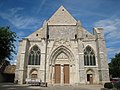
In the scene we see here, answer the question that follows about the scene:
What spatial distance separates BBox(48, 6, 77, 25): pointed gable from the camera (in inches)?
1092

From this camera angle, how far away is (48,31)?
89.3 ft

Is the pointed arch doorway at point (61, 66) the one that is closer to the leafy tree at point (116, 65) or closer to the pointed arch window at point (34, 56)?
the pointed arch window at point (34, 56)

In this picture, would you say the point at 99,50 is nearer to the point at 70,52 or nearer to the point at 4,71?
the point at 70,52

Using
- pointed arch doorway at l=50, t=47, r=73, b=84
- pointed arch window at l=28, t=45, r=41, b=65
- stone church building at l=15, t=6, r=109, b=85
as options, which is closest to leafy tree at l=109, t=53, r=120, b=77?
stone church building at l=15, t=6, r=109, b=85

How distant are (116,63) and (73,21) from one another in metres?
19.5

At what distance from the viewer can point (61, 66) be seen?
25422mm

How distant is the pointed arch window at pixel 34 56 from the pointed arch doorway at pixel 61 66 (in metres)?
2.49

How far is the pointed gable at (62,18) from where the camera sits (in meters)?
27.7

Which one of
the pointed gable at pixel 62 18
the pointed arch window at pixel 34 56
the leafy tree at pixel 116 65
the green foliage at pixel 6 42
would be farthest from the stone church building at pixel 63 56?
the leafy tree at pixel 116 65

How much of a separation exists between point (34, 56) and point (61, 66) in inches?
199

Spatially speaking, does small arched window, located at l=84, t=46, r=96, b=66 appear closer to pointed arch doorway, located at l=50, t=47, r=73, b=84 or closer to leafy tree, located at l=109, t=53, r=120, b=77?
pointed arch doorway, located at l=50, t=47, r=73, b=84

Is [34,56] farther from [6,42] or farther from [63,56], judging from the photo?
[6,42]

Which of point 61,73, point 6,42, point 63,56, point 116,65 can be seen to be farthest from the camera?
point 116,65

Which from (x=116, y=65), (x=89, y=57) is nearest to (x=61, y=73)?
(x=89, y=57)
